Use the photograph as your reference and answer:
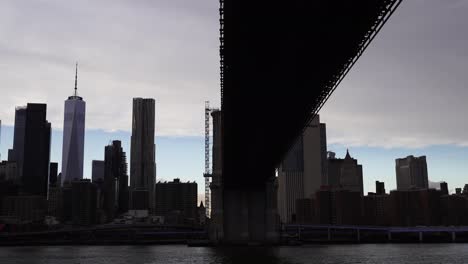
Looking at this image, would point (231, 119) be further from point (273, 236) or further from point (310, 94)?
point (273, 236)

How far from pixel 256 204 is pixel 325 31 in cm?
6253

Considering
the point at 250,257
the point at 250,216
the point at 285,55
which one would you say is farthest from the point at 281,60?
the point at 250,216

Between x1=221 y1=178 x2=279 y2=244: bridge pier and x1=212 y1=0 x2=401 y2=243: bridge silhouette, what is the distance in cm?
2850

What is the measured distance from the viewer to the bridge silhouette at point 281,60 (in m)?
21.4

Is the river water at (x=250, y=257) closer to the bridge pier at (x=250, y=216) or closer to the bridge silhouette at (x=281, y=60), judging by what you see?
the bridge pier at (x=250, y=216)

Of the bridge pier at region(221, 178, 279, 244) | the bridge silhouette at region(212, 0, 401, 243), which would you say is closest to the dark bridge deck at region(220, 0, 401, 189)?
the bridge silhouette at region(212, 0, 401, 243)

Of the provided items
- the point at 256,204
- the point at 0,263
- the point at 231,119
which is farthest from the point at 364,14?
the point at 256,204

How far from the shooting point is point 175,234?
186m

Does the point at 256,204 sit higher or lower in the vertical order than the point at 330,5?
lower

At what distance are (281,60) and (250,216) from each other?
59975 mm

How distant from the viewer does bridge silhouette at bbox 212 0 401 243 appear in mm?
21406

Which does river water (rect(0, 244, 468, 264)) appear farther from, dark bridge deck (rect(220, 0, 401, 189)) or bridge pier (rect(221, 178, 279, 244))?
dark bridge deck (rect(220, 0, 401, 189))

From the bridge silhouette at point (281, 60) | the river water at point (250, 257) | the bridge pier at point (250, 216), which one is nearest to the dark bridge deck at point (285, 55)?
the bridge silhouette at point (281, 60)

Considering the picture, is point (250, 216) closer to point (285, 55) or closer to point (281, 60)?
point (281, 60)
